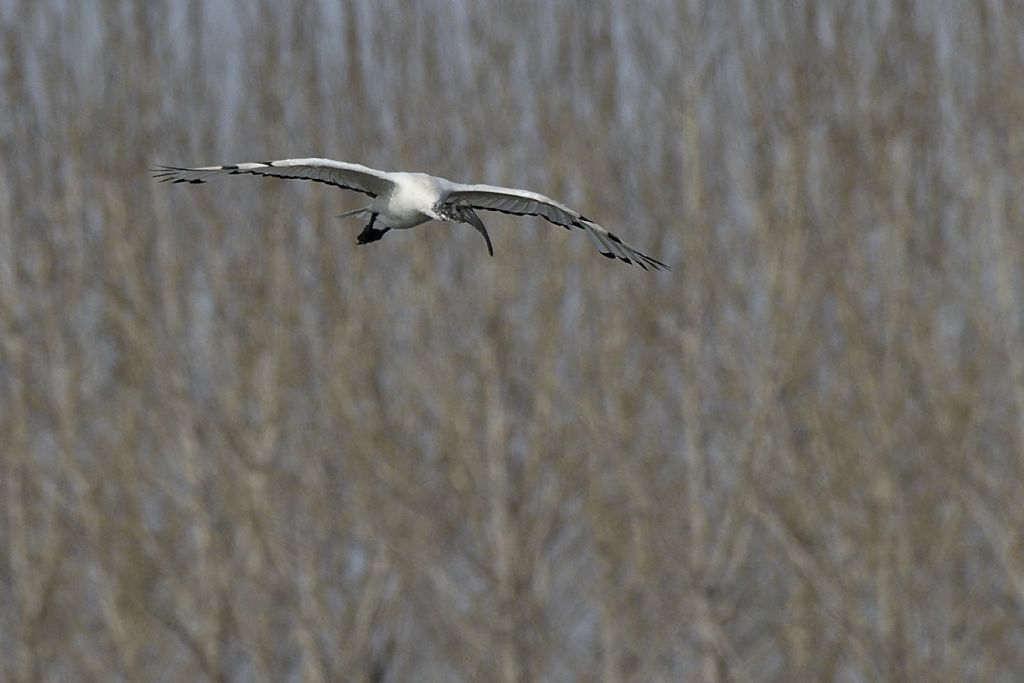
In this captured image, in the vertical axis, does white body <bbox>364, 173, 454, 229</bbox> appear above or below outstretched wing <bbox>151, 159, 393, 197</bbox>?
below

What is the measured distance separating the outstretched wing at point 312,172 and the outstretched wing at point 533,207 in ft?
0.85

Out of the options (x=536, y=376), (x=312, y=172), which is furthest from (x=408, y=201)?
(x=536, y=376)

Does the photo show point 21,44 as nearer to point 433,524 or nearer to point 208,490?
point 208,490

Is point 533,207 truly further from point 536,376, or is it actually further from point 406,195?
point 536,376

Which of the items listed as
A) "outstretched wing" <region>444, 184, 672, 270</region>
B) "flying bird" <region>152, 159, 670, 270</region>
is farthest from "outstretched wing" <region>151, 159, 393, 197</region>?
"outstretched wing" <region>444, 184, 672, 270</region>

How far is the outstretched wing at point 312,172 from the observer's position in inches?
234

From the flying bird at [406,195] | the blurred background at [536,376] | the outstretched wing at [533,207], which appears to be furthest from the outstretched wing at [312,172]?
the blurred background at [536,376]

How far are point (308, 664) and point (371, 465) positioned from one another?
1443 mm

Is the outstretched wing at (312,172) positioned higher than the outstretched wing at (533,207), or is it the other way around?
the outstretched wing at (312,172)

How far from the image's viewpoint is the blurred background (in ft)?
41.9

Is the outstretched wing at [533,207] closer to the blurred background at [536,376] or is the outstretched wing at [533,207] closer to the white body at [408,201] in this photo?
the white body at [408,201]

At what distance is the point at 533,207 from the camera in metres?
6.30

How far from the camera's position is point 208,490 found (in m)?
14.0

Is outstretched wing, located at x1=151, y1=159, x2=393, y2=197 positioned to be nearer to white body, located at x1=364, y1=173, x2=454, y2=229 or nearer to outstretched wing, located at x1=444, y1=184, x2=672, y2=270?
white body, located at x1=364, y1=173, x2=454, y2=229
